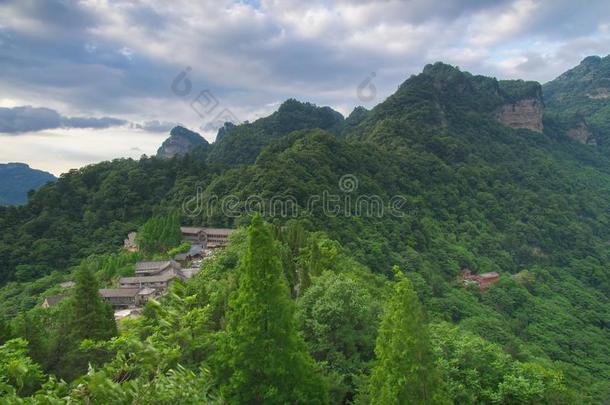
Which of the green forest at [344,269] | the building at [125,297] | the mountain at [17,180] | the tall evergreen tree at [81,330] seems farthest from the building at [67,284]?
the mountain at [17,180]

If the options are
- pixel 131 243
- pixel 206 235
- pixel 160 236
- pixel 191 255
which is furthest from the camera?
pixel 131 243

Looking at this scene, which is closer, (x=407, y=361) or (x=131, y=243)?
(x=407, y=361)

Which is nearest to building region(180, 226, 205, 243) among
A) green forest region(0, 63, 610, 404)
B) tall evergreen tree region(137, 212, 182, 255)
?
tall evergreen tree region(137, 212, 182, 255)

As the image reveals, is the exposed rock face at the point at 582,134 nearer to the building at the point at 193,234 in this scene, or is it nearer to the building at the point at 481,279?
the building at the point at 481,279

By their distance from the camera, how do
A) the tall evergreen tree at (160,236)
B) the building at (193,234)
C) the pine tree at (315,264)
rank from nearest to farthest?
1. the pine tree at (315,264)
2. the tall evergreen tree at (160,236)
3. the building at (193,234)

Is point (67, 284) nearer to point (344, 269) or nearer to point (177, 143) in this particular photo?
point (344, 269)

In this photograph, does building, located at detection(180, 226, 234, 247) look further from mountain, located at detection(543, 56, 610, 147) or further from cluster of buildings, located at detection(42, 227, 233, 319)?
mountain, located at detection(543, 56, 610, 147)

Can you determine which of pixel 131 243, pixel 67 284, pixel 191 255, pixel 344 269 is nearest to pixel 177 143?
pixel 131 243
